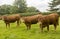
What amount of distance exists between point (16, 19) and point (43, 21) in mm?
6232

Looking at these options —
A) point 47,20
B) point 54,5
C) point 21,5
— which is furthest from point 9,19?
point 21,5

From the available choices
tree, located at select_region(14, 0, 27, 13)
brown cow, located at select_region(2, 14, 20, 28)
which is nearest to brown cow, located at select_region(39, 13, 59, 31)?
brown cow, located at select_region(2, 14, 20, 28)

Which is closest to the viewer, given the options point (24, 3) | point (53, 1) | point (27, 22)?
point (27, 22)

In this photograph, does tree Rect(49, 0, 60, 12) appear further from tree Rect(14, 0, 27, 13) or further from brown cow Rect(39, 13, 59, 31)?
brown cow Rect(39, 13, 59, 31)

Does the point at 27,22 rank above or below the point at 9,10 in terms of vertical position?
above

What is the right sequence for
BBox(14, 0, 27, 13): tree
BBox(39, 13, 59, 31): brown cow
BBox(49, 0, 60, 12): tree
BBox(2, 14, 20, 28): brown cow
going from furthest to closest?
BBox(14, 0, 27, 13): tree
BBox(49, 0, 60, 12): tree
BBox(2, 14, 20, 28): brown cow
BBox(39, 13, 59, 31): brown cow

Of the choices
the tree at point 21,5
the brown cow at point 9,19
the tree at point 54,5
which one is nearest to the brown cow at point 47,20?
the brown cow at point 9,19

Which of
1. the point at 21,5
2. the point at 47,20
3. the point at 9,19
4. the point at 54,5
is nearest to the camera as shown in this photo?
the point at 47,20

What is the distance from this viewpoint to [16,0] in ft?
236

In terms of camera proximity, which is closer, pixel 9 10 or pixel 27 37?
pixel 27 37

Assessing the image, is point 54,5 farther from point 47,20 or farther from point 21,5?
point 47,20

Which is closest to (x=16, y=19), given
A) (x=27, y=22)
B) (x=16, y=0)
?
(x=27, y=22)

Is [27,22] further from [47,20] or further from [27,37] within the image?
[27,37]

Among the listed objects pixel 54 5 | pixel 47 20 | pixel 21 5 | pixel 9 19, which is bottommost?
pixel 21 5
